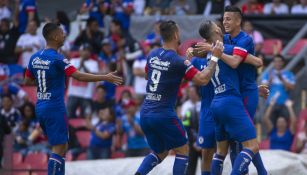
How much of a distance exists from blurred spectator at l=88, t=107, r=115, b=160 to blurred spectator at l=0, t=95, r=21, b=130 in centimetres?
183

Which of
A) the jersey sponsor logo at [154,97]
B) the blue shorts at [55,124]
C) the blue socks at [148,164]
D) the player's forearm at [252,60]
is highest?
the player's forearm at [252,60]

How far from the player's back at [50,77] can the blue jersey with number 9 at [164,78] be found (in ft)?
3.80

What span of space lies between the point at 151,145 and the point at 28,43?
9.54m

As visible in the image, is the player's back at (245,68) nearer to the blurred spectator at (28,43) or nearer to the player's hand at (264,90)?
the player's hand at (264,90)

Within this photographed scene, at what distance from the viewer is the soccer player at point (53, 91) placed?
13.5 m

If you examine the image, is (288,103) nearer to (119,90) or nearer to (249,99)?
(119,90)

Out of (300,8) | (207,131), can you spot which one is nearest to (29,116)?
(300,8)

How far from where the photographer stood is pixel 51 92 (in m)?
13.6

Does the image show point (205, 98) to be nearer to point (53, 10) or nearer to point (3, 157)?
point (3, 157)

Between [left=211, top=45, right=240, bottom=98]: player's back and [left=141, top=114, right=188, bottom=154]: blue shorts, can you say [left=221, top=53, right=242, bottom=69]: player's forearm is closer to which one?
[left=211, top=45, right=240, bottom=98]: player's back

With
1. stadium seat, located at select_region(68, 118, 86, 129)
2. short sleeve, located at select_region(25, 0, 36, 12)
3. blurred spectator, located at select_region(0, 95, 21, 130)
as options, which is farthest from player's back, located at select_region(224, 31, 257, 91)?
short sleeve, located at select_region(25, 0, 36, 12)

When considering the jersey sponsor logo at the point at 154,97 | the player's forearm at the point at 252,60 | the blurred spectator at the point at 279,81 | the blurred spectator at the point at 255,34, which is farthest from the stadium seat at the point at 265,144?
the jersey sponsor logo at the point at 154,97

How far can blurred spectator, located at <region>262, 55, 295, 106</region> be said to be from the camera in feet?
63.6

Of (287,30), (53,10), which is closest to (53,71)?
(287,30)
